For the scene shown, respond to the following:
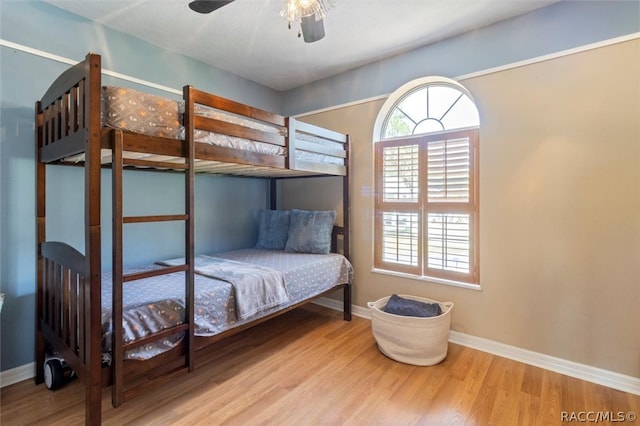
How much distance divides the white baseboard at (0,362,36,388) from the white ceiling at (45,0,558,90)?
2553mm

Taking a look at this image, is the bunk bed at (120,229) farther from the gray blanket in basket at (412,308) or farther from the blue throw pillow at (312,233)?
the gray blanket in basket at (412,308)

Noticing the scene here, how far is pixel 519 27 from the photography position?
2381mm

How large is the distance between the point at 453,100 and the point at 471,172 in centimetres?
71

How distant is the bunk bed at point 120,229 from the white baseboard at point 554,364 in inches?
61.7

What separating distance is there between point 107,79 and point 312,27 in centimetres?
179

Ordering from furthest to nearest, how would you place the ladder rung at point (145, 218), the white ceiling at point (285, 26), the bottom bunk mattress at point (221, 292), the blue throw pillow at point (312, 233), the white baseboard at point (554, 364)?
the blue throw pillow at point (312, 233), the white ceiling at point (285, 26), the white baseboard at point (554, 364), the bottom bunk mattress at point (221, 292), the ladder rung at point (145, 218)

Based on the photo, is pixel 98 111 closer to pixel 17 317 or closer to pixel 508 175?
pixel 17 317

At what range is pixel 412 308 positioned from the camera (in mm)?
2555

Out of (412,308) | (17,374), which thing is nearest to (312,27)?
(412,308)

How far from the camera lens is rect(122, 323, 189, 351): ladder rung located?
5.13 ft

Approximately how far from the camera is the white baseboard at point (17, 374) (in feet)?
6.69

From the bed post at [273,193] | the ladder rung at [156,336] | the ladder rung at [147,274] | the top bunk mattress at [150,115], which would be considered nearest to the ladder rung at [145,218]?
the ladder rung at [147,274]

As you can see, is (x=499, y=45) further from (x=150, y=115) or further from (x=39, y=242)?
(x=39, y=242)

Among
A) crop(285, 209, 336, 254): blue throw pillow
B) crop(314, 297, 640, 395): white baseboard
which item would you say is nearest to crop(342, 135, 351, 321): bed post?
crop(285, 209, 336, 254): blue throw pillow
